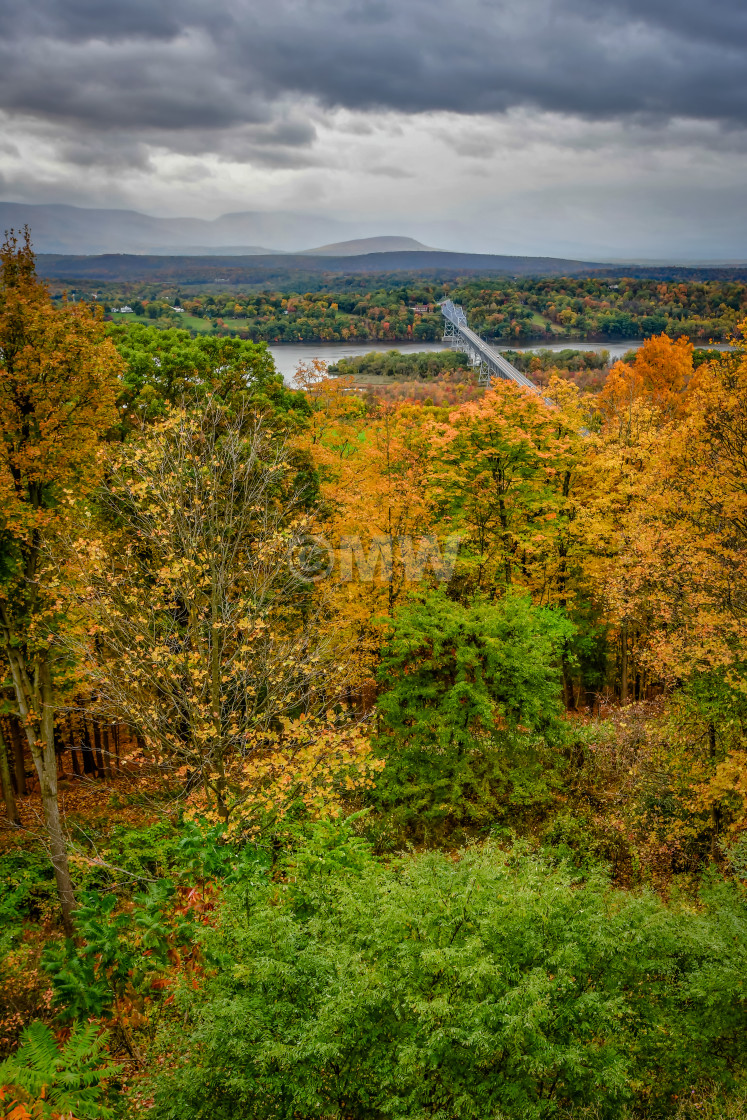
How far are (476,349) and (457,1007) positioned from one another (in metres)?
97.1

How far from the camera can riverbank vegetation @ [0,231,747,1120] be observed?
19.4ft

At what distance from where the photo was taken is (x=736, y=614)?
1311 centimetres

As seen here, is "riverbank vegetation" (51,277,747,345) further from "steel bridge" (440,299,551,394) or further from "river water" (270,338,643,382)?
"steel bridge" (440,299,551,394)

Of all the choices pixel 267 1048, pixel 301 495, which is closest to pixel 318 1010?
pixel 267 1048

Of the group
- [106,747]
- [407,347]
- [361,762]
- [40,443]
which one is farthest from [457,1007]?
[407,347]

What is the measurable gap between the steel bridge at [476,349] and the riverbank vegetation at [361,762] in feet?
105

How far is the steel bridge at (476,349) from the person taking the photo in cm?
7351

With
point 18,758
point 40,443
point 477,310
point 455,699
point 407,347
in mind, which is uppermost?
point 477,310

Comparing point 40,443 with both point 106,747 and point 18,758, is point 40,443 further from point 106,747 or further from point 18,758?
point 106,747

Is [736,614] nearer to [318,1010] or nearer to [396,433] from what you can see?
[318,1010]

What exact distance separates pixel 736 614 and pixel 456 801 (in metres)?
6.84

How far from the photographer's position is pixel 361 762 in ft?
36.0

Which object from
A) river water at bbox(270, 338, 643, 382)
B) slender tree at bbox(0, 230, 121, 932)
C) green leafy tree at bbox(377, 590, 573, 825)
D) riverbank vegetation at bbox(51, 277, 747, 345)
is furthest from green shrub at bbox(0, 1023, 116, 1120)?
river water at bbox(270, 338, 643, 382)

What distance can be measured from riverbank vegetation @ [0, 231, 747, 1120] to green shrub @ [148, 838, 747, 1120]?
0.12 ft
